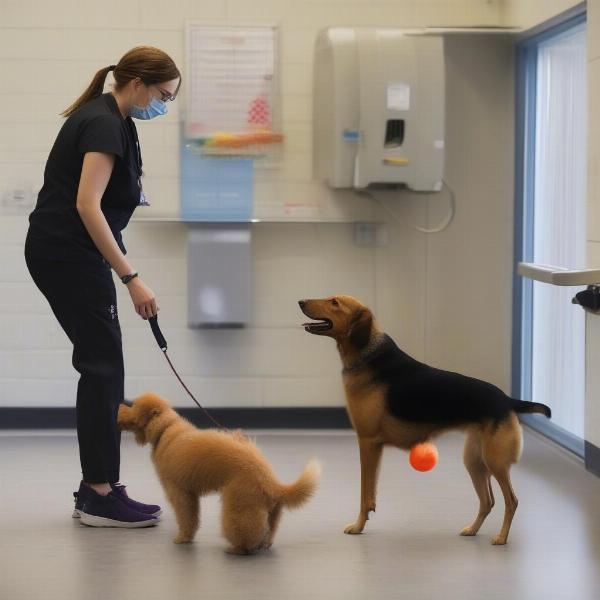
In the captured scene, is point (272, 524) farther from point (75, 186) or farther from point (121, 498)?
point (75, 186)

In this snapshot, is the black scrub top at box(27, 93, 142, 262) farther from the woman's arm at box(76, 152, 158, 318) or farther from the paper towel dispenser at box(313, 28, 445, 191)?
the paper towel dispenser at box(313, 28, 445, 191)

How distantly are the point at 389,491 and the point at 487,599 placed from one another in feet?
4.37

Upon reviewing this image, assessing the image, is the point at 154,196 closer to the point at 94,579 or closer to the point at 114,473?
the point at 114,473

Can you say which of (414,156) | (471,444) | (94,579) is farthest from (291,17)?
(94,579)

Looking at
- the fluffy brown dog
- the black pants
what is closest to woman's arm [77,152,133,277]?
the black pants

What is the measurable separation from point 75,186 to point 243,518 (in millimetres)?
1191

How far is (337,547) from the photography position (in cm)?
378

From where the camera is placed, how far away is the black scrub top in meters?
3.77

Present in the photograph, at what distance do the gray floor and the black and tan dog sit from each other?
22 centimetres

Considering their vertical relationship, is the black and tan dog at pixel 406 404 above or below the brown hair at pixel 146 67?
below

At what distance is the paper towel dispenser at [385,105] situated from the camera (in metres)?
5.45

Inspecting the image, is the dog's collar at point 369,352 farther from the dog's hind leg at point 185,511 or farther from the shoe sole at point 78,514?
the shoe sole at point 78,514

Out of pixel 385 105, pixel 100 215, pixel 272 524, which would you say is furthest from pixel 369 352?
pixel 385 105

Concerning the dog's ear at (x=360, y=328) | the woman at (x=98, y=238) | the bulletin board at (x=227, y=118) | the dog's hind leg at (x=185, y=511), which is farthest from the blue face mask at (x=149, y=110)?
the bulletin board at (x=227, y=118)
